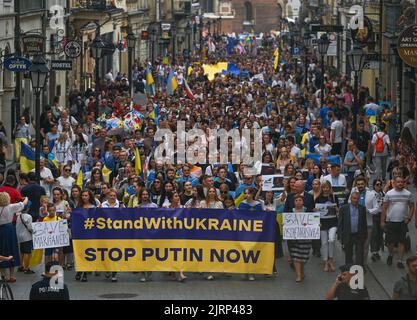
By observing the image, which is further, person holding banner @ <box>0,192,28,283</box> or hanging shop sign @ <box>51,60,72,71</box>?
hanging shop sign @ <box>51,60,72,71</box>

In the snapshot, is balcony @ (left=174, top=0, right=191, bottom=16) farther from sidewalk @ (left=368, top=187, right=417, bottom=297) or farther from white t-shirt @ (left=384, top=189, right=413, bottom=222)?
white t-shirt @ (left=384, top=189, right=413, bottom=222)

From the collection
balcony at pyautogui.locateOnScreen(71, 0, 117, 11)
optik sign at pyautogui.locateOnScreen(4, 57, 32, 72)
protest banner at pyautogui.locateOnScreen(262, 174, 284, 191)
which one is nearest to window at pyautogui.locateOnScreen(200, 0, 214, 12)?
balcony at pyautogui.locateOnScreen(71, 0, 117, 11)

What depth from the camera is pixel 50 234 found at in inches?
837

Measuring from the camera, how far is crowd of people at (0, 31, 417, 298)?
21953mm

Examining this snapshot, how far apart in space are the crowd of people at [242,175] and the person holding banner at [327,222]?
0.02m

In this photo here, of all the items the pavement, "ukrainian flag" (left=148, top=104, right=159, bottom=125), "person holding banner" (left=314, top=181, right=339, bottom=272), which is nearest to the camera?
the pavement

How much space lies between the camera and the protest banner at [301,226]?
846 inches

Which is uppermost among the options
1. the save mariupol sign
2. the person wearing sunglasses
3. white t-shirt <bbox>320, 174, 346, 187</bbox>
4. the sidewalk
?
the save mariupol sign

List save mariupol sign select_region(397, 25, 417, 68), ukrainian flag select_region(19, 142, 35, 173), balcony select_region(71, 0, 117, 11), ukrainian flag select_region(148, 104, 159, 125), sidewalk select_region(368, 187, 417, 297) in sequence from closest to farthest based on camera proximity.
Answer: sidewalk select_region(368, 187, 417, 297) < save mariupol sign select_region(397, 25, 417, 68) < ukrainian flag select_region(19, 142, 35, 173) < ukrainian flag select_region(148, 104, 159, 125) < balcony select_region(71, 0, 117, 11)

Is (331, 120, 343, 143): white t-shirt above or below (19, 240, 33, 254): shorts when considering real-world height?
above

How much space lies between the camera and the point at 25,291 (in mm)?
20266

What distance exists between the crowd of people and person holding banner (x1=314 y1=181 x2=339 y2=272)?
0.8 inches

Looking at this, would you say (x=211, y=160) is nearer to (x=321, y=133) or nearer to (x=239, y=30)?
(x=321, y=133)

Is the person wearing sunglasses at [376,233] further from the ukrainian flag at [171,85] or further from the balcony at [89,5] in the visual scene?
the balcony at [89,5]
